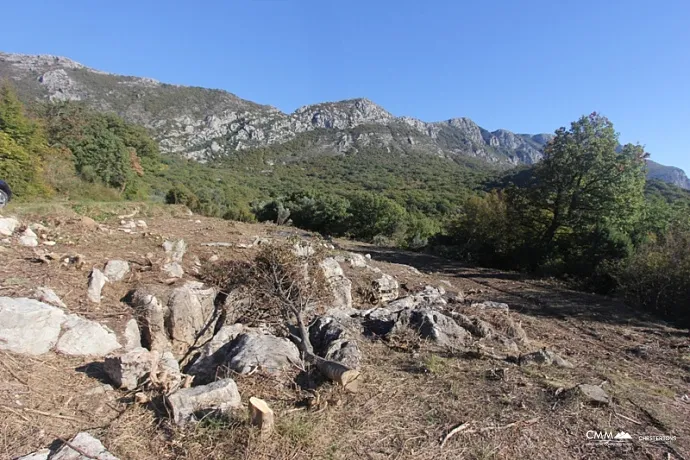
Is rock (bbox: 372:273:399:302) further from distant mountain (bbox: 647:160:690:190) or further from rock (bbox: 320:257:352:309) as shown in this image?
distant mountain (bbox: 647:160:690:190)

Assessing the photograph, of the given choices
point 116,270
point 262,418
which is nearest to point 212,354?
point 262,418

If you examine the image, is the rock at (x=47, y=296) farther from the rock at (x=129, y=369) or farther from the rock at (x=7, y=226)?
the rock at (x=7, y=226)

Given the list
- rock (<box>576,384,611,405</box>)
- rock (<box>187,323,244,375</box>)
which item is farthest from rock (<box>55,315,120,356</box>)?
rock (<box>576,384,611,405</box>)

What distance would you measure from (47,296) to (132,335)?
99cm

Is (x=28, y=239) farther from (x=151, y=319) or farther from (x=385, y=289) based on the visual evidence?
(x=385, y=289)

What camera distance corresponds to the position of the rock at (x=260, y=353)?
348cm

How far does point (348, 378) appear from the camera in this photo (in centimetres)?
332

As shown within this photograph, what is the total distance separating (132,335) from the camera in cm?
405

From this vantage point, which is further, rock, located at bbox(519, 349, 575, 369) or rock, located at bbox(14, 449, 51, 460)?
rock, located at bbox(519, 349, 575, 369)

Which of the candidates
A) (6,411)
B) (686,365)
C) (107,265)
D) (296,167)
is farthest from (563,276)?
(296,167)

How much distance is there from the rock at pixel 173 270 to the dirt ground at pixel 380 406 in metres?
0.13

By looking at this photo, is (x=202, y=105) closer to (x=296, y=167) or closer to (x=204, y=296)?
(x=296, y=167)

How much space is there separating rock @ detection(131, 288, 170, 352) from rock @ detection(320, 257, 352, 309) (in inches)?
99.8

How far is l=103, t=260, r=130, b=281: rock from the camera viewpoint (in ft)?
15.7
